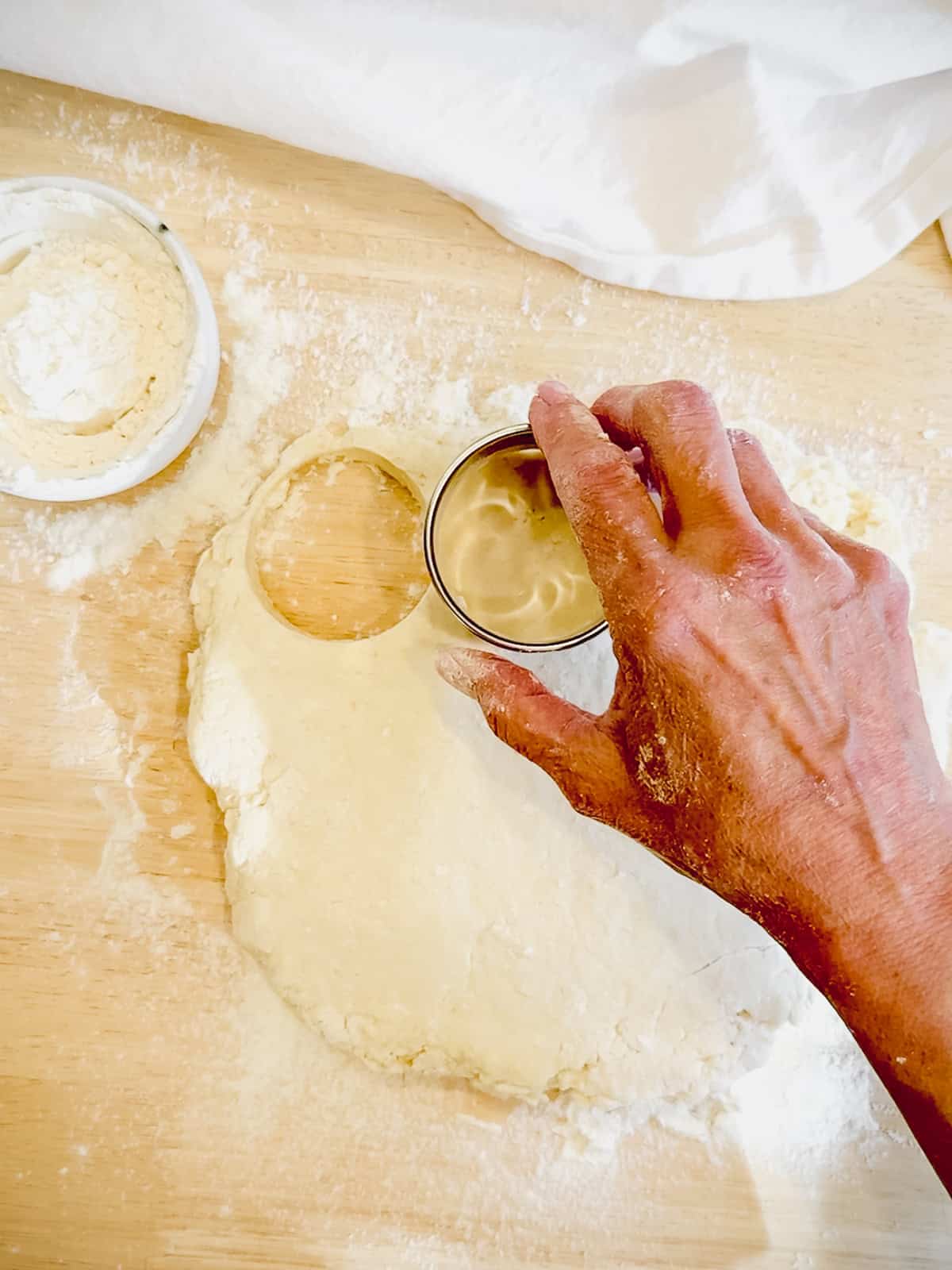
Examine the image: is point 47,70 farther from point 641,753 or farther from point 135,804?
point 641,753

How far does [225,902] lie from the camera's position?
1.15 m

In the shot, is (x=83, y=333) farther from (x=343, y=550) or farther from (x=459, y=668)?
(x=459, y=668)

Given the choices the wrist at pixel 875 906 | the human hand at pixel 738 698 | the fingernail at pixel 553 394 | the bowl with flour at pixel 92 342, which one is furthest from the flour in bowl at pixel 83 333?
the wrist at pixel 875 906

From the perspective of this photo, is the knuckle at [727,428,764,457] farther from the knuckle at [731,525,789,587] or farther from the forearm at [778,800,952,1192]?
the forearm at [778,800,952,1192]

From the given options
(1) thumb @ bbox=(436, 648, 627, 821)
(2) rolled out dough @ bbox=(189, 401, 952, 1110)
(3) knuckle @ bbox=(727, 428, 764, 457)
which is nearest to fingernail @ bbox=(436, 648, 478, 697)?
(1) thumb @ bbox=(436, 648, 627, 821)

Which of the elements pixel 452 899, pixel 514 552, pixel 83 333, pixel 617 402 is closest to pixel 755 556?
pixel 617 402

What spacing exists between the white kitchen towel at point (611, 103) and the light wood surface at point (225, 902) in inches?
2.1

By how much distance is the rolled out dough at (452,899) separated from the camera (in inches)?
41.7

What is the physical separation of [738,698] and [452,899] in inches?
17.1

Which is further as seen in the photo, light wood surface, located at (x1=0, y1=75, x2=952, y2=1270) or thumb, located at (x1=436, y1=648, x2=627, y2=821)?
light wood surface, located at (x1=0, y1=75, x2=952, y2=1270)

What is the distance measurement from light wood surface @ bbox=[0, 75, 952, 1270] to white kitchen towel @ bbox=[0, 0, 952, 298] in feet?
0.17

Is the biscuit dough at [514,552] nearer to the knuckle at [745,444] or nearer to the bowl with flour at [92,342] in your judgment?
the knuckle at [745,444]

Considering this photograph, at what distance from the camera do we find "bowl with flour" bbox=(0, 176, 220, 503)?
1076 millimetres

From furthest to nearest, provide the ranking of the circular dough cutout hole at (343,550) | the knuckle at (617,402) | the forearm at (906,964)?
the circular dough cutout hole at (343,550) → the knuckle at (617,402) → the forearm at (906,964)
